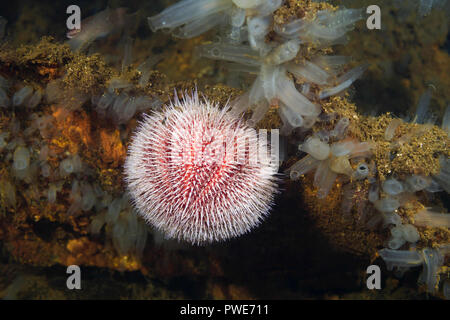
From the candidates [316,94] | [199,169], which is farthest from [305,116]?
[199,169]

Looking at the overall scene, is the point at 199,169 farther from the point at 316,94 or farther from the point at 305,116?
the point at 316,94

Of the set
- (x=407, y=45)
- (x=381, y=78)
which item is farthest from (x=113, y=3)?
(x=407, y=45)

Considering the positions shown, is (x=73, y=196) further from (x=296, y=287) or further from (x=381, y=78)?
(x=381, y=78)

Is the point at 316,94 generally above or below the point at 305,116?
above

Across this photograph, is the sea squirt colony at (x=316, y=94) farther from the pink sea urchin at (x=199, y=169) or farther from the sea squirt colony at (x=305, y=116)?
the pink sea urchin at (x=199, y=169)

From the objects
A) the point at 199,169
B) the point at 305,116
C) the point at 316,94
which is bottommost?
the point at 199,169

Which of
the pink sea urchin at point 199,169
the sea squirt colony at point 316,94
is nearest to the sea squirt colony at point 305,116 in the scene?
the sea squirt colony at point 316,94

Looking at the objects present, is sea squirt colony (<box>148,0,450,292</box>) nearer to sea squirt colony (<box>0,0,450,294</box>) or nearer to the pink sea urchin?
sea squirt colony (<box>0,0,450,294</box>)

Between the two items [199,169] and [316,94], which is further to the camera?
[316,94]

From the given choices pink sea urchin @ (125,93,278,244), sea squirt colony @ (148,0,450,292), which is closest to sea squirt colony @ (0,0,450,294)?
sea squirt colony @ (148,0,450,292)
